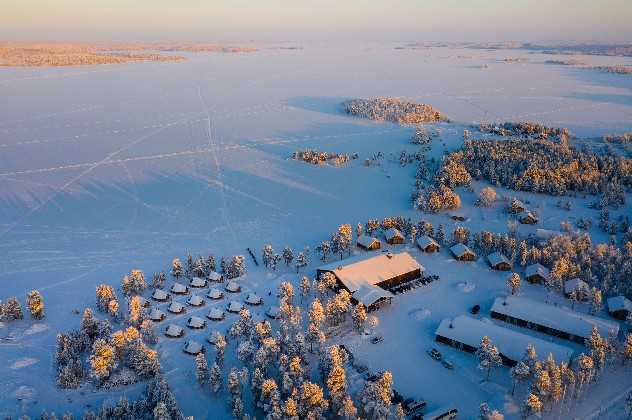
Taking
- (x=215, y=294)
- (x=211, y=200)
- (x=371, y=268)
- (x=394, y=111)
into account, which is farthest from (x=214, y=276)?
(x=394, y=111)

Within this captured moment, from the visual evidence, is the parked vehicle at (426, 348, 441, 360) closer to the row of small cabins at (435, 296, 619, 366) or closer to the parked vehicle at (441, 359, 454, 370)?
the parked vehicle at (441, 359, 454, 370)

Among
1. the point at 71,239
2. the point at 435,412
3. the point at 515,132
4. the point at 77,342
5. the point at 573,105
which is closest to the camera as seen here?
the point at 435,412

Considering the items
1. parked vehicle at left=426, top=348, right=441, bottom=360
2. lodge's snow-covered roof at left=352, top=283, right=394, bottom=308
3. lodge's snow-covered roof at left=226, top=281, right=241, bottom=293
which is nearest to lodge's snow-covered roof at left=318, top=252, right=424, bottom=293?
lodge's snow-covered roof at left=352, top=283, right=394, bottom=308

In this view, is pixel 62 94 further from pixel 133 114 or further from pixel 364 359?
pixel 364 359

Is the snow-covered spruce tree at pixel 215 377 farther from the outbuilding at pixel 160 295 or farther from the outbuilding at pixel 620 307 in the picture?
the outbuilding at pixel 620 307

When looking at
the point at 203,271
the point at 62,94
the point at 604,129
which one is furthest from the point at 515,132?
the point at 62,94
